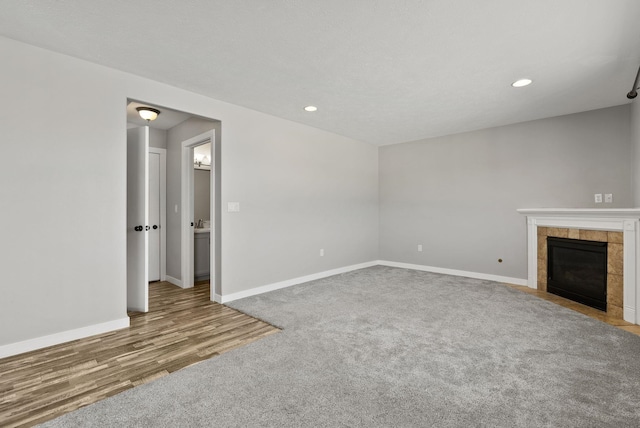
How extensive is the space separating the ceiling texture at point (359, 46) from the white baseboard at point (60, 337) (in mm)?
2453

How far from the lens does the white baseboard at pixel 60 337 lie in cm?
242

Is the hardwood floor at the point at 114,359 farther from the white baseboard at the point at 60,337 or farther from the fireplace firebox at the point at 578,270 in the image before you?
the fireplace firebox at the point at 578,270

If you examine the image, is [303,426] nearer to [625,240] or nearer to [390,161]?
[625,240]

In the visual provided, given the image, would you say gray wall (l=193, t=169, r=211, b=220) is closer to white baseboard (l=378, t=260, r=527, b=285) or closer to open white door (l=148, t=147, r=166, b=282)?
open white door (l=148, t=147, r=166, b=282)

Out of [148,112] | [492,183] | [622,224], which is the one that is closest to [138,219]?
[148,112]

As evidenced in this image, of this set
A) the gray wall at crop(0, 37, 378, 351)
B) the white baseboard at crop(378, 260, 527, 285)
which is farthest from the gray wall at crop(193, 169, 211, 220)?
the white baseboard at crop(378, 260, 527, 285)

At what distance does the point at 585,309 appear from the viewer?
3557 millimetres

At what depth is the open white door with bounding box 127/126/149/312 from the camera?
11.0ft

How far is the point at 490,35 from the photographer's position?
2357mm

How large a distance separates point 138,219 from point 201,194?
264 cm

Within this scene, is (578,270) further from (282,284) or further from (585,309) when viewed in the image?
(282,284)

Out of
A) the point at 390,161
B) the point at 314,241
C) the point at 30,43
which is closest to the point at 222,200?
the point at 314,241

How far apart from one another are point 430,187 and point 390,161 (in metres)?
1.03

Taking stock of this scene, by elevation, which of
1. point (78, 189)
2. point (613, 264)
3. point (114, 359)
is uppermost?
point (78, 189)
